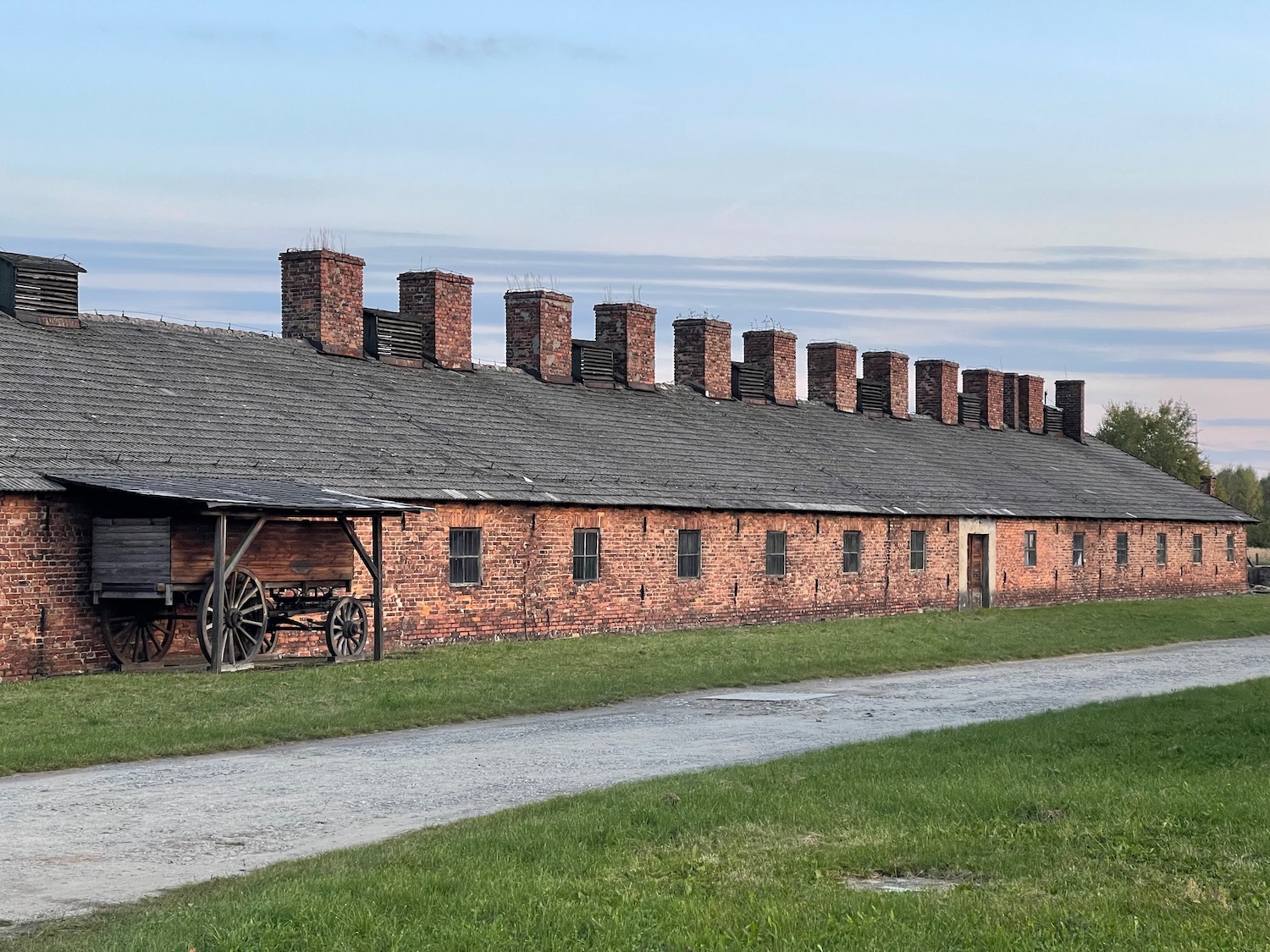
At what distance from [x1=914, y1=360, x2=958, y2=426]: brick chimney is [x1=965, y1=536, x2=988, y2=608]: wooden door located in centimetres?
1040

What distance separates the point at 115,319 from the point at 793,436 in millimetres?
18250

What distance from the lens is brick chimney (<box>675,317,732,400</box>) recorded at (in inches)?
1642

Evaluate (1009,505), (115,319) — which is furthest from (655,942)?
(1009,505)

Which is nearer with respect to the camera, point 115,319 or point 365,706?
point 365,706

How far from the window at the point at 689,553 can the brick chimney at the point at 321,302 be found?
7.38m

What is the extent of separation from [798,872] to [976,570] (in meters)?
34.2

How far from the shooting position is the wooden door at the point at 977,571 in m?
41.0

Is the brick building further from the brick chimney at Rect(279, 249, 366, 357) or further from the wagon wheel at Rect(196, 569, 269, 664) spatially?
the wagon wheel at Rect(196, 569, 269, 664)

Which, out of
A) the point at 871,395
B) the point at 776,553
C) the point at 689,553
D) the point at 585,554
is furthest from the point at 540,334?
the point at 871,395

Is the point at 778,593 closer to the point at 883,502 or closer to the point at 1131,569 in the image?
the point at 883,502

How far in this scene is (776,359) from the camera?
4431cm

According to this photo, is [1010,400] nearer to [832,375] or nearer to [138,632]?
[832,375]

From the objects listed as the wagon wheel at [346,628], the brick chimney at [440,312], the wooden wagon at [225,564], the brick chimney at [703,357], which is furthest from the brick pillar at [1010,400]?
the wooden wagon at [225,564]

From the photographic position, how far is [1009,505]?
1698 inches
